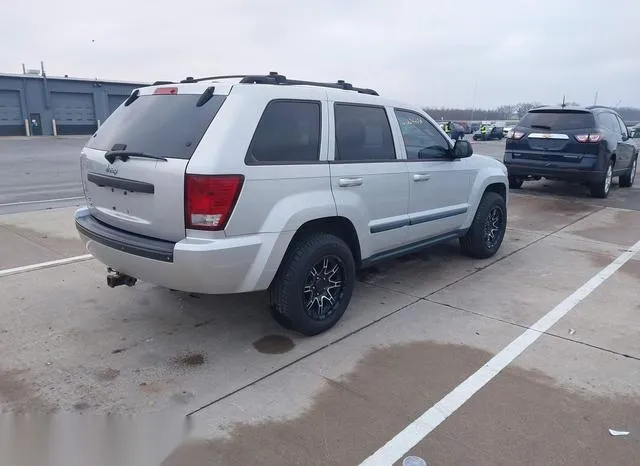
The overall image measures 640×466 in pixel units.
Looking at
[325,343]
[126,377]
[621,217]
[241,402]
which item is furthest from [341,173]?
[621,217]

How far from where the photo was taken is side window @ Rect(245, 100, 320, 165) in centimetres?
349

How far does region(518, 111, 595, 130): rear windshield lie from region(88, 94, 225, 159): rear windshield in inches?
336

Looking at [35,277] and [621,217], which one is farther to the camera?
[621,217]

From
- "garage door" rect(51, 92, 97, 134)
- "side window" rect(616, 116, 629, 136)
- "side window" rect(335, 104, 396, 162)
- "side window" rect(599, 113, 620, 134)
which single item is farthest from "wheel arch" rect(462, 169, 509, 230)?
"garage door" rect(51, 92, 97, 134)

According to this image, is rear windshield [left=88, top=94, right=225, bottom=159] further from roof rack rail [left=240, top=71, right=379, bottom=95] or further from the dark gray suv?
the dark gray suv

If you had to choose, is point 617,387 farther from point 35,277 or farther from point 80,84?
point 80,84

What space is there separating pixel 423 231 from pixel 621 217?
5.69 m

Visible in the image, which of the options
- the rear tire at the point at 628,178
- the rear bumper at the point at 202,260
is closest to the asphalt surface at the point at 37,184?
the rear bumper at the point at 202,260

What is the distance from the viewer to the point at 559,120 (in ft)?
32.9

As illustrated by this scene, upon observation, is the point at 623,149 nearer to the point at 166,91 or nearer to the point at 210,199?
the point at 166,91

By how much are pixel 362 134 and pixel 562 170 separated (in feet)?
23.3

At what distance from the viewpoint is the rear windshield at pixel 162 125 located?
3.40 metres

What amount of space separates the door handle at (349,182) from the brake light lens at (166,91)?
140cm

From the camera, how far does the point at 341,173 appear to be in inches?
158
